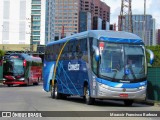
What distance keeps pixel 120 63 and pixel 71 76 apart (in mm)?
4536

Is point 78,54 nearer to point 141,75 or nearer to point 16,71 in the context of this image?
point 141,75

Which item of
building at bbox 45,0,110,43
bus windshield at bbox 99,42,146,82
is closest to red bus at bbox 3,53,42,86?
building at bbox 45,0,110,43

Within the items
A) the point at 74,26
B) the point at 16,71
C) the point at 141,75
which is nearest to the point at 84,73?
the point at 141,75

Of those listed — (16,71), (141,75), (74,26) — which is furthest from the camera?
(74,26)

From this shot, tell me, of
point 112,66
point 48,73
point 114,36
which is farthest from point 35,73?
point 112,66

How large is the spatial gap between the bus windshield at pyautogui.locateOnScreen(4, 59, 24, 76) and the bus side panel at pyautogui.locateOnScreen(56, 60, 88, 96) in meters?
22.6

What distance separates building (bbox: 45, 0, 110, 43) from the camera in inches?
3648

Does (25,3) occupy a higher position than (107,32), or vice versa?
(25,3)

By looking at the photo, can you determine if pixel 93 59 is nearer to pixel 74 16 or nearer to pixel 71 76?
pixel 71 76

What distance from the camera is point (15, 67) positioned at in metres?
49.1

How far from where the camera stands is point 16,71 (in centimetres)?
4900

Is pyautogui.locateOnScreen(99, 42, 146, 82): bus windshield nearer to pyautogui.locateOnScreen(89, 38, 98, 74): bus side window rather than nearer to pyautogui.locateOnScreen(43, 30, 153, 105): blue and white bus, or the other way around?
pyautogui.locateOnScreen(43, 30, 153, 105): blue and white bus

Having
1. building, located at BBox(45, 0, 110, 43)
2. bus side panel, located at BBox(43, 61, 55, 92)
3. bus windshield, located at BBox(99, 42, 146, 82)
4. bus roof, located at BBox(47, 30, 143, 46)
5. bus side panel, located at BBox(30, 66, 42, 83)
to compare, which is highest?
building, located at BBox(45, 0, 110, 43)

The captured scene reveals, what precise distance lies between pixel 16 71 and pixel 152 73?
2714 cm
